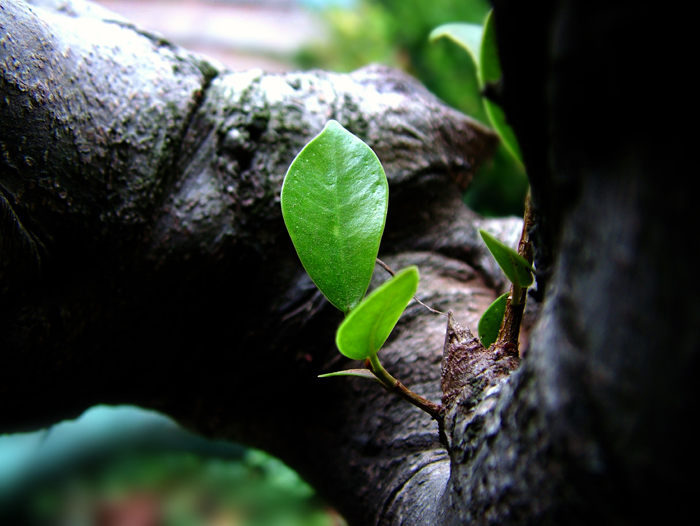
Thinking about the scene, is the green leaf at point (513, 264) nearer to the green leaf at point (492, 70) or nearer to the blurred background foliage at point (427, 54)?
the green leaf at point (492, 70)

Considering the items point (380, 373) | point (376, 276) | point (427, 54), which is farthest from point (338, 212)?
point (427, 54)

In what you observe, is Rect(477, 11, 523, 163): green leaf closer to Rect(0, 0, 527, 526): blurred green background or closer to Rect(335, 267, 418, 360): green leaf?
Rect(335, 267, 418, 360): green leaf

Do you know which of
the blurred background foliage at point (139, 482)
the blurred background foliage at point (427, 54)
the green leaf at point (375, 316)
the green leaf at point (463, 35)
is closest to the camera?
the green leaf at point (375, 316)

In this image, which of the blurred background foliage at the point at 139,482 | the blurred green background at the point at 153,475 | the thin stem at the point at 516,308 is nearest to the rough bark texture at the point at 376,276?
the thin stem at the point at 516,308

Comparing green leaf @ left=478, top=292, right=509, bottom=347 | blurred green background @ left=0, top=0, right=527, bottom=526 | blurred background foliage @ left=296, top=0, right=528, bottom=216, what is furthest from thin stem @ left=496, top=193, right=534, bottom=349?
blurred background foliage @ left=296, top=0, right=528, bottom=216

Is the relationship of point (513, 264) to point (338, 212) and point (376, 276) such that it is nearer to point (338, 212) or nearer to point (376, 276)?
point (338, 212)

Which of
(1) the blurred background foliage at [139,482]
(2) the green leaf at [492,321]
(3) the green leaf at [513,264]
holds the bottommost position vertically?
(1) the blurred background foliage at [139,482]

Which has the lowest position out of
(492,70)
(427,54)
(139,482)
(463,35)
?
(139,482)
